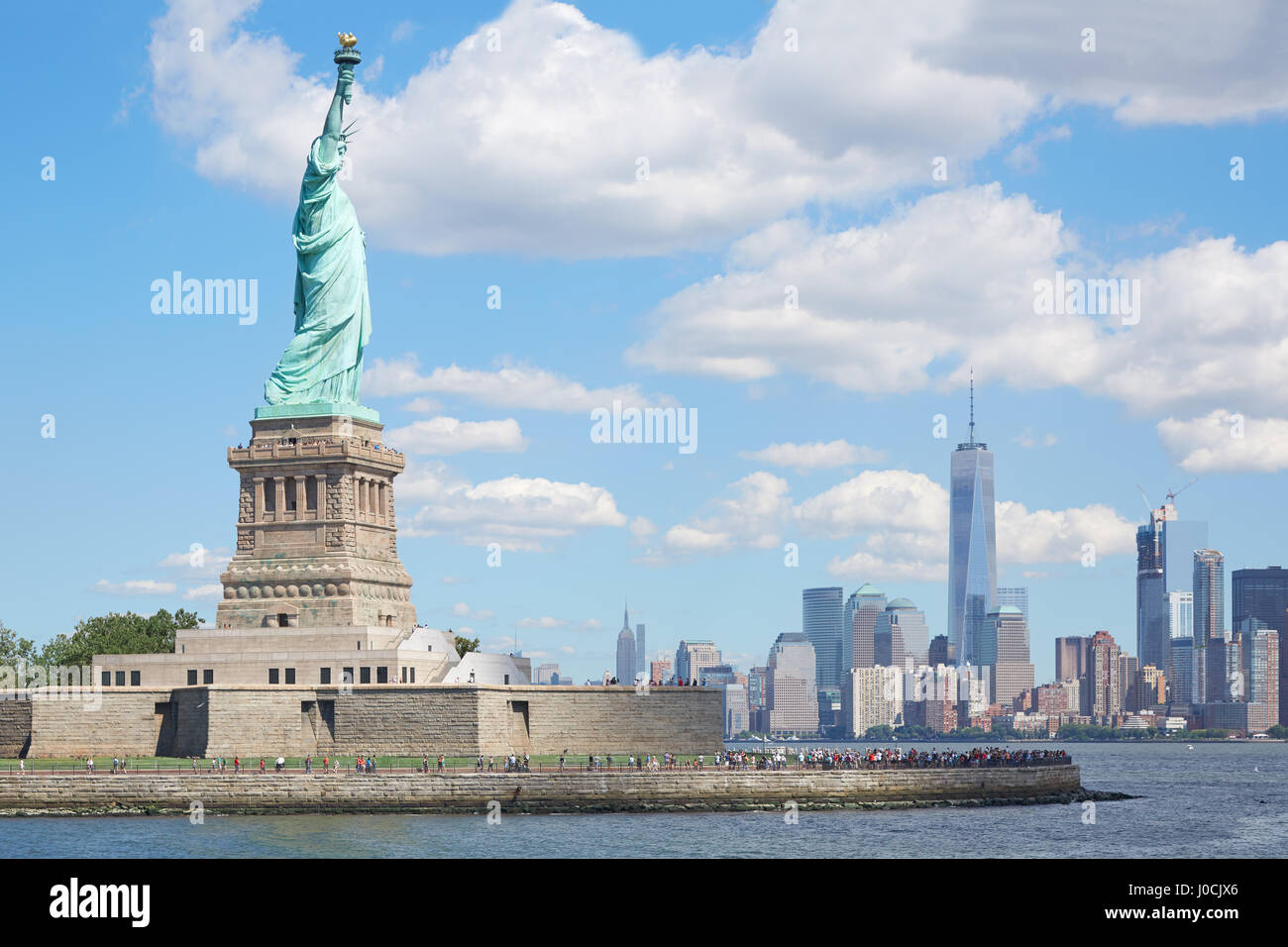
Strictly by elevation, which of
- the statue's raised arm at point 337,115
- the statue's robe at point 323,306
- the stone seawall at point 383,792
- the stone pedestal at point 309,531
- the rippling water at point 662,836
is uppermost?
the statue's raised arm at point 337,115

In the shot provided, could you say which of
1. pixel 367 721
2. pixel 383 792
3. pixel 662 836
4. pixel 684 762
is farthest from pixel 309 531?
pixel 662 836

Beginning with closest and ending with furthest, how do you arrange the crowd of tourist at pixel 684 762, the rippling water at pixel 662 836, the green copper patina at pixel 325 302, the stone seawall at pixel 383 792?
1. the rippling water at pixel 662 836
2. the stone seawall at pixel 383 792
3. the crowd of tourist at pixel 684 762
4. the green copper patina at pixel 325 302

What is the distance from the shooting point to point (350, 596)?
85750mm

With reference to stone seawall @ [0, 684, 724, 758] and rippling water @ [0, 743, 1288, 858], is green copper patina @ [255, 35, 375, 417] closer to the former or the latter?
stone seawall @ [0, 684, 724, 758]

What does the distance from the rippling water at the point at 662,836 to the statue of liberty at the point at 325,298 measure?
2644 centimetres

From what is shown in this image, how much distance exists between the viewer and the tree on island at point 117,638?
3969 inches

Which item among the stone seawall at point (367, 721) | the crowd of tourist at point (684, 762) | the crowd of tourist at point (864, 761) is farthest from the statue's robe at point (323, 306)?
the crowd of tourist at point (864, 761)

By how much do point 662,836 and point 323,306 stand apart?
1498 inches


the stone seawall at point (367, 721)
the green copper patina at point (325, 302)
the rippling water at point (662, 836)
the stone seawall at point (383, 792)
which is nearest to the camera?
the rippling water at point (662, 836)

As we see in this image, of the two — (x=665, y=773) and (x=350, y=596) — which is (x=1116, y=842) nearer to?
(x=665, y=773)

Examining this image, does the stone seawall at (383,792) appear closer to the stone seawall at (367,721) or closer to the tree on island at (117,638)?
the stone seawall at (367,721)

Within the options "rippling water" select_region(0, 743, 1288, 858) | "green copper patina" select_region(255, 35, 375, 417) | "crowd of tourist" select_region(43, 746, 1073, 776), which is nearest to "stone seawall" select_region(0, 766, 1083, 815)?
"crowd of tourist" select_region(43, 746, 1073, 776)

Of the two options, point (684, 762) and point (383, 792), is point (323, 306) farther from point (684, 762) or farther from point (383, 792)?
point (684, 762)

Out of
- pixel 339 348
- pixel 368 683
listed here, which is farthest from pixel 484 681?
pixel 339 348
